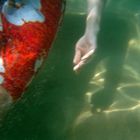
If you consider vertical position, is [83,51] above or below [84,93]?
above

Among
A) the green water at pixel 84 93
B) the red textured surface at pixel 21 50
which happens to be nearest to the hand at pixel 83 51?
the red textured surface at pixel 21 50

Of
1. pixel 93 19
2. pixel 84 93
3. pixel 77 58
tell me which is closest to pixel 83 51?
pixel 77 58

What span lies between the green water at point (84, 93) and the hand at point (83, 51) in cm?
Result: 69

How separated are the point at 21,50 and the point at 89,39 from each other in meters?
0.43

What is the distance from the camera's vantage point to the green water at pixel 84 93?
8.73 feet

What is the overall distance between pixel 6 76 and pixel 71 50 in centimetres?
116

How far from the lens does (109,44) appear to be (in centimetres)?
325

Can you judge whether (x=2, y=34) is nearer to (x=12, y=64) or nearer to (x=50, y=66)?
(x=12, y=64)

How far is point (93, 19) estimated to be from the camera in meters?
2.42

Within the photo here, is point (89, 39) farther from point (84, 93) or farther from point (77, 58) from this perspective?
point (84, 93)

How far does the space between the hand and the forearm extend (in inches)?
1.7

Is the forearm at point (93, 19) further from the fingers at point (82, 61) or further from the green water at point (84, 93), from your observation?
the green water at point (84, 93)

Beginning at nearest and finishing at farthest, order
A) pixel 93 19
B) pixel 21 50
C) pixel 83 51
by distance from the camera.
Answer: pixel 21 50 < pixel 83 51 < pixel 93 19

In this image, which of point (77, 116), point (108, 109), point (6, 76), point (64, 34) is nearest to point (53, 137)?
point (77, 116)
